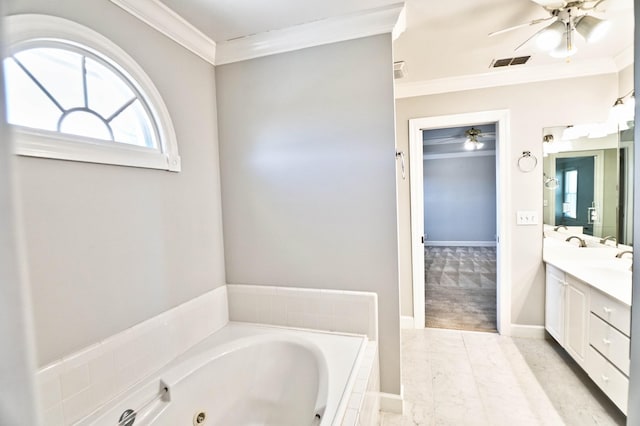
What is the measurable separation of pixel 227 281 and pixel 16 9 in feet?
5.77

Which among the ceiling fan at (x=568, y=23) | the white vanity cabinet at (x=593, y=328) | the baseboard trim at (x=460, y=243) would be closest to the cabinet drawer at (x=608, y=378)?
the white vanity cabinet at (x=593, y=328)

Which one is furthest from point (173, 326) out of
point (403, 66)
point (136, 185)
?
point (403, 66)

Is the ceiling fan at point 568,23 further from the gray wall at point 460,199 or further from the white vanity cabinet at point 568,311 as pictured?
the gray wall at point 460,199

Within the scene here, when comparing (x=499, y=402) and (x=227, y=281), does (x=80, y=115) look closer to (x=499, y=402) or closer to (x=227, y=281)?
(x=227, y=281)

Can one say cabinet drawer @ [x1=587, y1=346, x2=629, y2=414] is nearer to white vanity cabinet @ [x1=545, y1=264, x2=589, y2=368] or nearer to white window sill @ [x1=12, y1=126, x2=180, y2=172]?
white vanity cabinet @ [x1=545, y1=264, x2=589, y2=368]

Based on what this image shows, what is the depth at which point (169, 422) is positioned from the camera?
1.37m

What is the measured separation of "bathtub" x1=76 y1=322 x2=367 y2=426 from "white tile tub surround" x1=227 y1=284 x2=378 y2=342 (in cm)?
8

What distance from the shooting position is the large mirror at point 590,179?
2221 millimetres

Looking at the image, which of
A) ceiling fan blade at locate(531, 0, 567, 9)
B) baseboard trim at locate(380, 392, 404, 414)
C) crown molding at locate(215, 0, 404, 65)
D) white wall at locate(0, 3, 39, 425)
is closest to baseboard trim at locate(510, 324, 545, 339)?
baseboard trim at locate(380, 392, 404, 414)

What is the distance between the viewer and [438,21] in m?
1.87

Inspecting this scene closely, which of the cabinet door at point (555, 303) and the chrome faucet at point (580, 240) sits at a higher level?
the chrome faucet at point (580, 240)

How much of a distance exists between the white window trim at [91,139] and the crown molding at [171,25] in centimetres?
27

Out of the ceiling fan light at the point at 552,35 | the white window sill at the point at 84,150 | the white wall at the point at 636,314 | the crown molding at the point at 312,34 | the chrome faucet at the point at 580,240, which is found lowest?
the chrome faucet at the point at 580,240

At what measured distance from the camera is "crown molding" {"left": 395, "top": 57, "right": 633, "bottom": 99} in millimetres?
2475
